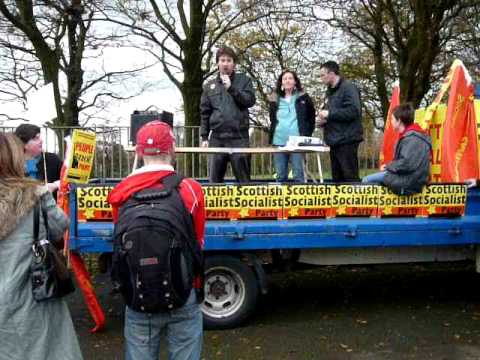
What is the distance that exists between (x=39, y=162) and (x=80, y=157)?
1.28 meters

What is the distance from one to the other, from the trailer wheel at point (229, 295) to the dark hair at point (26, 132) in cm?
200

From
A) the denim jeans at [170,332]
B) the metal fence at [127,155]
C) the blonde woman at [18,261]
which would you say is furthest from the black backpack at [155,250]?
the metal fence at [127,155]

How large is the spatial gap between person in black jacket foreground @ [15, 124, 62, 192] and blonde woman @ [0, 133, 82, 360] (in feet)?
8.54

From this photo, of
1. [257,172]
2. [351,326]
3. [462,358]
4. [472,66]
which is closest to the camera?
[462,358]

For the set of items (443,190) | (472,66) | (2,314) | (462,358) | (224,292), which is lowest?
(462,358)

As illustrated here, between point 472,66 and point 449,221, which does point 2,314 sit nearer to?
point 449,221

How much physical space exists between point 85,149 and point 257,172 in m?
5.64

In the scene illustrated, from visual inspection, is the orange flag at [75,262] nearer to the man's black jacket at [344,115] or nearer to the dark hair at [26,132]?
the dark hair at [26,132]

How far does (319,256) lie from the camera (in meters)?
5.56

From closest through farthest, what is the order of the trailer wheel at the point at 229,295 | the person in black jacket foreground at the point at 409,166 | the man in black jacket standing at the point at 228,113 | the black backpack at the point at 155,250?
1. the black backpack at the point at 155,250
2. the trailer wheel at the point at 229,295
3. the person in black jacket foreground at the point at 409,166
4. the man in black jacket standing at the point at 228,113

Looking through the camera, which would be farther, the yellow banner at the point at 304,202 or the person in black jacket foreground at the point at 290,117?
the person in black jacket foreground at the point at 290,117

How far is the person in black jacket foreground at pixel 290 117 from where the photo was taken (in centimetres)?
677

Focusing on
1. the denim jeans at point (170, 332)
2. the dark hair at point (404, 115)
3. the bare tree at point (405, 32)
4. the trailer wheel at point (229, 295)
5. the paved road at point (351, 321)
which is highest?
the bare tree at point (405, 32)

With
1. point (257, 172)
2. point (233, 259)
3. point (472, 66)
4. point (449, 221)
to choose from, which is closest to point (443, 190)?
point (449, 221)
